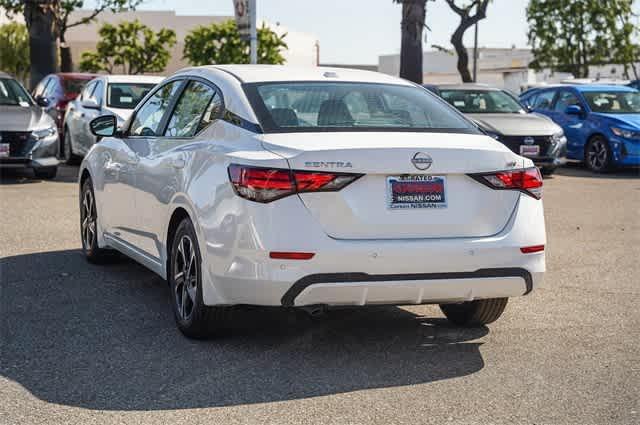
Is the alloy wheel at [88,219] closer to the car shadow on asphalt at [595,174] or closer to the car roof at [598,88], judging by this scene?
the car shadow on asphalt at [595,174]

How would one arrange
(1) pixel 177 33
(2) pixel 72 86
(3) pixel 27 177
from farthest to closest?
(1) pixel 177 33 → (2) pixel 72 86 → (3) pixel 27 177

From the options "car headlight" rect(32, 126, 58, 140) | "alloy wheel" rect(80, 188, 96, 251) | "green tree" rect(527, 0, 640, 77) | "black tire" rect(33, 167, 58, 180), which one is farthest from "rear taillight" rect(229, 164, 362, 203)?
"green tree" rect(527, 0, 640, 77)

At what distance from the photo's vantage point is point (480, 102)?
19766mm

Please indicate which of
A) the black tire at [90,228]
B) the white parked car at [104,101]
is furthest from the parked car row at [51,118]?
the black tire at [90,228]

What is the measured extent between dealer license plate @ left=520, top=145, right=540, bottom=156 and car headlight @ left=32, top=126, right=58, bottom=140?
24.7ft

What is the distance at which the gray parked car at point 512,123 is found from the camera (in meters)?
18.3

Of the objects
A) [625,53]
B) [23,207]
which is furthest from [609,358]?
[625,53]

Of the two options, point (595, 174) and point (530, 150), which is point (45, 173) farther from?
point (595, 174)

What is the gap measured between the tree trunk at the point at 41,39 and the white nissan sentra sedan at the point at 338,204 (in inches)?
974

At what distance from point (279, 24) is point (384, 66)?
115 feet

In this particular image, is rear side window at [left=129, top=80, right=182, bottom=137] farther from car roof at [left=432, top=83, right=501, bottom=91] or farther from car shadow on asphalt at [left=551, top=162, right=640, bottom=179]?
car shadow on asphalt at [left=551, top=162, right=640, bottom=179]

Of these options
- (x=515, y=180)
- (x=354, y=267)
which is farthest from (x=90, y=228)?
(x=515, y=180)

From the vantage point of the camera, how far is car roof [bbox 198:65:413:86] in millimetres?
6738

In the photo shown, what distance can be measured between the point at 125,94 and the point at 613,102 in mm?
9376
